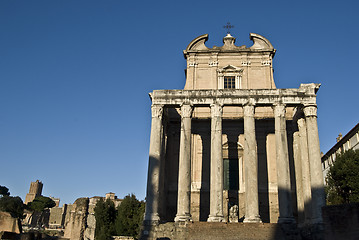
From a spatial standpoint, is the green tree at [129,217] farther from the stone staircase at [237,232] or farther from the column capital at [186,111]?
the stone staircase at [237,232]

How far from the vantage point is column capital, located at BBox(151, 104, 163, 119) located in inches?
876

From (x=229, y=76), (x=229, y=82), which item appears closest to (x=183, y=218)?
(x=229, y=82)

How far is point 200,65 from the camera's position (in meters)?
27.4

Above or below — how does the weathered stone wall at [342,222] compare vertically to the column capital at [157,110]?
below

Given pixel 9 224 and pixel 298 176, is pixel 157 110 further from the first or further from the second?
pixel 9 224

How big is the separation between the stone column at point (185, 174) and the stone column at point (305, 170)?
678 centimetres

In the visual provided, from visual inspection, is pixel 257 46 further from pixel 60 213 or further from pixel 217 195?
pixel 60 213

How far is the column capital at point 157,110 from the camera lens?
2226 cm

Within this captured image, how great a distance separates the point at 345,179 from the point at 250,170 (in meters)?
9.81

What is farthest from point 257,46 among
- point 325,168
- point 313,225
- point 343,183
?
point 325,168

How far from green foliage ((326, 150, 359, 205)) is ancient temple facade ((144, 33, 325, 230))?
15.6 feet

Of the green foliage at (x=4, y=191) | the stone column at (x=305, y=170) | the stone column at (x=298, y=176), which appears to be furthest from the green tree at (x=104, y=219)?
the green foliage at (x=4, y=191)

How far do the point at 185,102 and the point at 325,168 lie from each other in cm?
3092

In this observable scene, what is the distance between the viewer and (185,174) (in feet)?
67.8
